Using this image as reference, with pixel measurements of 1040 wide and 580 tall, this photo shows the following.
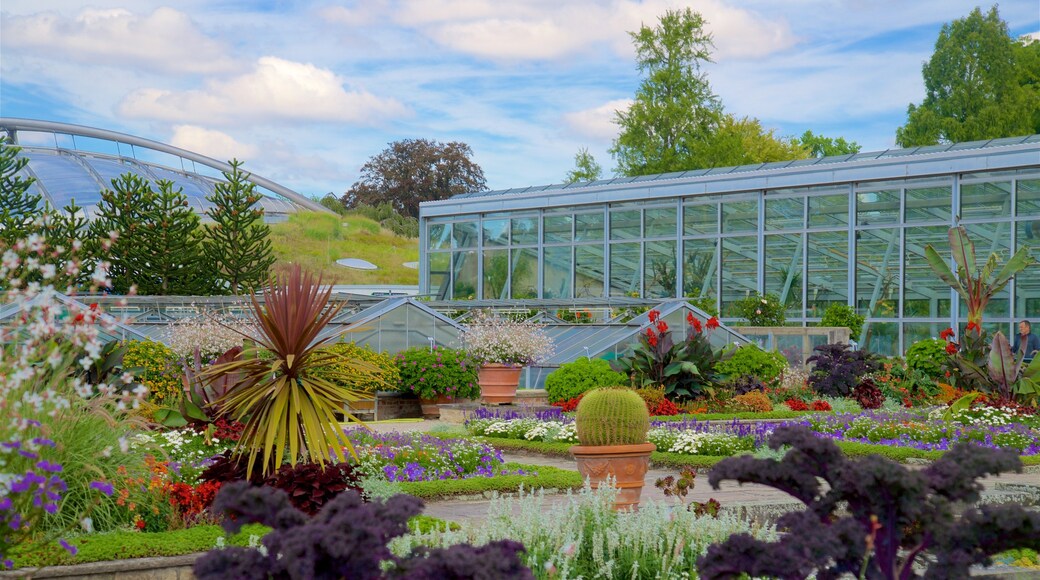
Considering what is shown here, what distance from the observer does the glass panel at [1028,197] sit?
2008cm

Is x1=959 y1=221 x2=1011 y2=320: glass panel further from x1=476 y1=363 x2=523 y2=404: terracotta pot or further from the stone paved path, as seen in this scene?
the stone paved path

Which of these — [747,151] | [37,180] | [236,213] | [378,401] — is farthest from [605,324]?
[37,180]

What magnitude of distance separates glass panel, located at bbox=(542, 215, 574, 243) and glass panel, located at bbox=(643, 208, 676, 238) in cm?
213

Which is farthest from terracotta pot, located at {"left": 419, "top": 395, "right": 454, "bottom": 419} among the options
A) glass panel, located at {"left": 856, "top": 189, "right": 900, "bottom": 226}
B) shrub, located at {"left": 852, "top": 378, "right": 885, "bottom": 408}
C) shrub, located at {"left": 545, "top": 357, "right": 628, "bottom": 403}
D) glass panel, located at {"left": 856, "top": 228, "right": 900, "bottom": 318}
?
glass panel, located at {"left": 856, "top": 189, "right": 900, "bottom": 226}

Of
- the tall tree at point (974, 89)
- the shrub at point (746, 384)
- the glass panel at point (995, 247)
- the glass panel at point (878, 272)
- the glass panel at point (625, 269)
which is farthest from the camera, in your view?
the tall tree at point (974, 89)

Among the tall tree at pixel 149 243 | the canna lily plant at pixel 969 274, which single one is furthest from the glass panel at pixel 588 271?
the canna lily plant at pixel 969 274

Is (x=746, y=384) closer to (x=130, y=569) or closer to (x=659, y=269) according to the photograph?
(x=659, y=269)

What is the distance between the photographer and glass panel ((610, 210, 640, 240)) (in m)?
26.0

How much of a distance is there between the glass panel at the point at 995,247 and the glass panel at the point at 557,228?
9.53m

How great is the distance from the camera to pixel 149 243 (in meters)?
24.9

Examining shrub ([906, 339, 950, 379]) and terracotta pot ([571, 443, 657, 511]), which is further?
shrub ([906, 339, 950, 379])

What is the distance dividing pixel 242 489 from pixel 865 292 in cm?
2072

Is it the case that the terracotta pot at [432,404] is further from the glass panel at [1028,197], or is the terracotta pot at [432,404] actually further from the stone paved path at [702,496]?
the glass panel at [1028,197]

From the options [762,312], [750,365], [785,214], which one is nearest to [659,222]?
[785,214]
